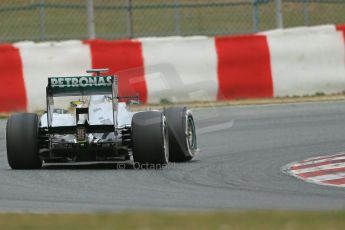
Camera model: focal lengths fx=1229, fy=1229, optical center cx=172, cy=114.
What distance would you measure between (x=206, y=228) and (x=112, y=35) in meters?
16.2

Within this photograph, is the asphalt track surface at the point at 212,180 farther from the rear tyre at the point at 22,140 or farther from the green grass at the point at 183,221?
the green grass at the point at 183,221

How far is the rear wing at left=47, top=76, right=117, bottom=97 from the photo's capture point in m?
13.1

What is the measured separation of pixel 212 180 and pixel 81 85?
2244 millimetres

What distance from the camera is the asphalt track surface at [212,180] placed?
998 centimetres

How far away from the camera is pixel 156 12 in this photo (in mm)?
27516

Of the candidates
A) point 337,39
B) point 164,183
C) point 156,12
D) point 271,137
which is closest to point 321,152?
point 271,137

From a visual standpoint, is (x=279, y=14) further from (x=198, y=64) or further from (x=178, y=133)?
(x=178, y=133)

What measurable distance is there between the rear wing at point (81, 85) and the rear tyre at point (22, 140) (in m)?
0.60

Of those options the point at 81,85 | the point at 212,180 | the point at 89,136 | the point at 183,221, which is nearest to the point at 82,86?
the point at 81,85

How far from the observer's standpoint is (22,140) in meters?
12.6

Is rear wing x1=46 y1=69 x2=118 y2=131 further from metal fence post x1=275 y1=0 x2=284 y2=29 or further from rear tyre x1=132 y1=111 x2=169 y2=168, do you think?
metal fence post x1=275 y1=0 x2=284 y2=29

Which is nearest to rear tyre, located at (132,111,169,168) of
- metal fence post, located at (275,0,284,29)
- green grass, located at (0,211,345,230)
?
green grass, located at (0,211,345,230)

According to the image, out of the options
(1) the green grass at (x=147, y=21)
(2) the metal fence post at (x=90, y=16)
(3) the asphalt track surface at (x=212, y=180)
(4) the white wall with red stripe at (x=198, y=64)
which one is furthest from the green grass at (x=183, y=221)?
(1) the green grass at (x=147, y=21)

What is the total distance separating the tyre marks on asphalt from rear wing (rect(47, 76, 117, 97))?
2.09 m
